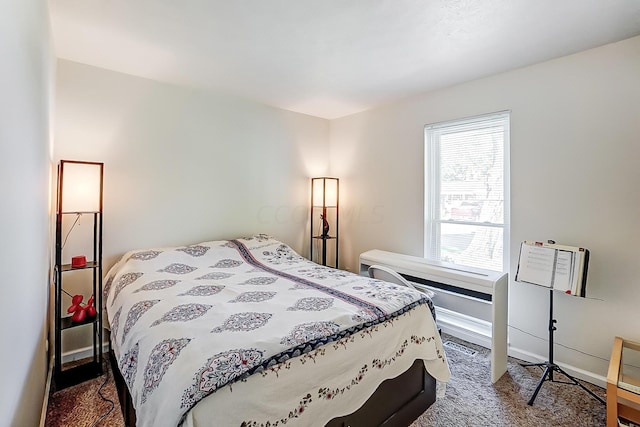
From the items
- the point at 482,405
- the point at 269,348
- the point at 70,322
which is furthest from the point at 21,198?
the point at 482,405

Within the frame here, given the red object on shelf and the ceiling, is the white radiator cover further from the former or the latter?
the red object on shelf

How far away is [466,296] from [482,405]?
91cm

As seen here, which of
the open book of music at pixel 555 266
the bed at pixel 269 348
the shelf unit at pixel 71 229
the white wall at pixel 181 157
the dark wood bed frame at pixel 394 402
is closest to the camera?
the bed at pixel 269 348

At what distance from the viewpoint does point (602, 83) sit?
2.09m

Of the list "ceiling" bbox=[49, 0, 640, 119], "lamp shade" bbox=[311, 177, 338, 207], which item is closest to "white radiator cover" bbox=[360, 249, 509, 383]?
"lamp shade" bbox=[311, 177, 338, 207]

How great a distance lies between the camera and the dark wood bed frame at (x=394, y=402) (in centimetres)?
145

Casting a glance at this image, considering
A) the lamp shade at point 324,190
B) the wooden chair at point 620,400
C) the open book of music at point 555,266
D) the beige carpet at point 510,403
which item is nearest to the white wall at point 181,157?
the lamp shade at point 324,190

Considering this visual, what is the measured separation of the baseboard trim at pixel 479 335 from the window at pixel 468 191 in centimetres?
52

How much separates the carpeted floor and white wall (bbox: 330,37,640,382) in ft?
1.26

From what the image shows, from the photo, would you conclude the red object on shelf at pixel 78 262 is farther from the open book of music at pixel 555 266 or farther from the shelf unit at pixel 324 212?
the open book of music at pixel 555 266

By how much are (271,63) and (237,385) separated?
7.32 feet

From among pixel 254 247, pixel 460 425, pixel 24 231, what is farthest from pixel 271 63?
pixel 460 425

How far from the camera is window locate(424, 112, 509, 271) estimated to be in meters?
2.63

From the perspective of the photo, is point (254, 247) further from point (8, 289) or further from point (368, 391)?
point (8, 289)
